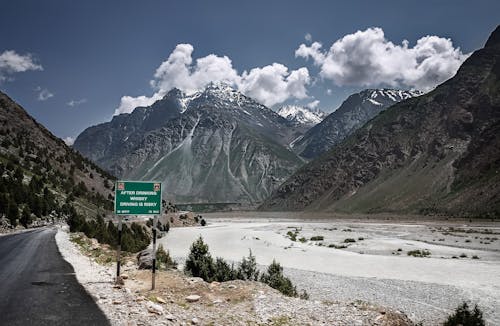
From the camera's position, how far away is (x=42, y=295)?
1357 centimetres

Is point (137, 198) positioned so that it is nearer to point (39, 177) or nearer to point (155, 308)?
point (155, 308)

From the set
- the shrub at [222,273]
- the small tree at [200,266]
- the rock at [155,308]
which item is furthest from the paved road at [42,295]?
the shrub at [222,273]

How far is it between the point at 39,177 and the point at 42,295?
A: 6062 cm

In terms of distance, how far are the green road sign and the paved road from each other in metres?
3.54

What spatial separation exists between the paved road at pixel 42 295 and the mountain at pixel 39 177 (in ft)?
98.4

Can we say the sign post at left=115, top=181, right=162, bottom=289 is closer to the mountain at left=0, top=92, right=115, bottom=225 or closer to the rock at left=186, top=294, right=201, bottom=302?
the rock at left=186, top=294, right=201, bottom=302

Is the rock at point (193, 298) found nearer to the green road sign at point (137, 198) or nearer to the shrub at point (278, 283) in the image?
the green road sign at point (137, 198)

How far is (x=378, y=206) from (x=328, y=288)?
567ft

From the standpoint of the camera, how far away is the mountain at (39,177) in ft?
171

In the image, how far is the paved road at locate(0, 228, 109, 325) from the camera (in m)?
11.1

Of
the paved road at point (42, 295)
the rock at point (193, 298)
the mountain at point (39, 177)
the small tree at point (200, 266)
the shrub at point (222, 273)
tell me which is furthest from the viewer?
the mountain at point (39, 177)

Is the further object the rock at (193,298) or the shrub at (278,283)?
the shrub at (278,283)

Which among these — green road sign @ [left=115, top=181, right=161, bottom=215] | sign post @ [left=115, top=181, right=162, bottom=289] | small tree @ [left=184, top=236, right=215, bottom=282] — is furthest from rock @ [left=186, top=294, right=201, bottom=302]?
small tree @ [left=184, top=236, right=215, bottom=282]

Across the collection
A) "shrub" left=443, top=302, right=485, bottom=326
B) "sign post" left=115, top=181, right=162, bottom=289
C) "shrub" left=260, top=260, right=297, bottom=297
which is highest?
"sign post" left=115, top=181, right=162, bottom=289
